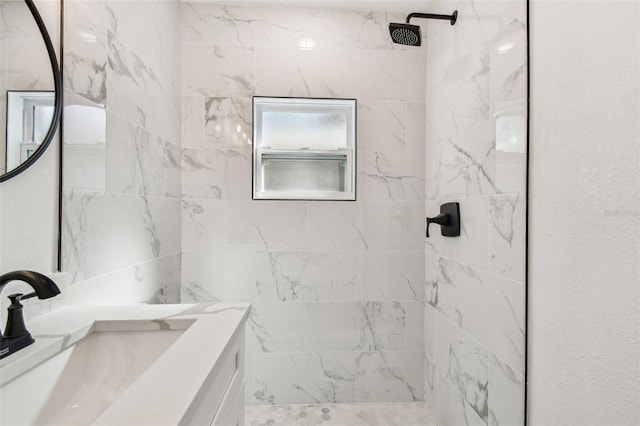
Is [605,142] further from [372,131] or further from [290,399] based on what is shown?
[290,399]

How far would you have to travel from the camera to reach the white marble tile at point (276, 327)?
177 cm

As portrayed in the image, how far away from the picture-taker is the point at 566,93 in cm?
83

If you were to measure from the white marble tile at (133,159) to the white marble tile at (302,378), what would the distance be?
44.6 inches

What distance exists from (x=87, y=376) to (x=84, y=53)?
1018 millimetres

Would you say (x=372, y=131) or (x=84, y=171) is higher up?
(x=372, y=131)

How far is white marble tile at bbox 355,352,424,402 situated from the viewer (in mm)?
1789

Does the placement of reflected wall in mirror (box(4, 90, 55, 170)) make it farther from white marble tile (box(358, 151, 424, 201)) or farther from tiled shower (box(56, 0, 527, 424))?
white marble tile (box(358, 151, 424, 201))

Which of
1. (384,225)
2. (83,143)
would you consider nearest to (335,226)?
(384,225)

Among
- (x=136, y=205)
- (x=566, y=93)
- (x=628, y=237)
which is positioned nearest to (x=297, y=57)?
(x=136, y=205)

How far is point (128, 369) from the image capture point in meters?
0.80

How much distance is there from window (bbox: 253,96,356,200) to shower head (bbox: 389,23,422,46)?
1.37 ft

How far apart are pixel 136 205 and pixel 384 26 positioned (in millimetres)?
1683

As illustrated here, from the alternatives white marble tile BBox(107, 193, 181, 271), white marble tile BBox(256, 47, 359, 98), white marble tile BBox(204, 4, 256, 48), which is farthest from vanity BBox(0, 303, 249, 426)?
white marble tile BBox(204, 4, 256, 48)

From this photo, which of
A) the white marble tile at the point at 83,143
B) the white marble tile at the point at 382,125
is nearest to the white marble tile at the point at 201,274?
the white marble tile at the point at 83,143
